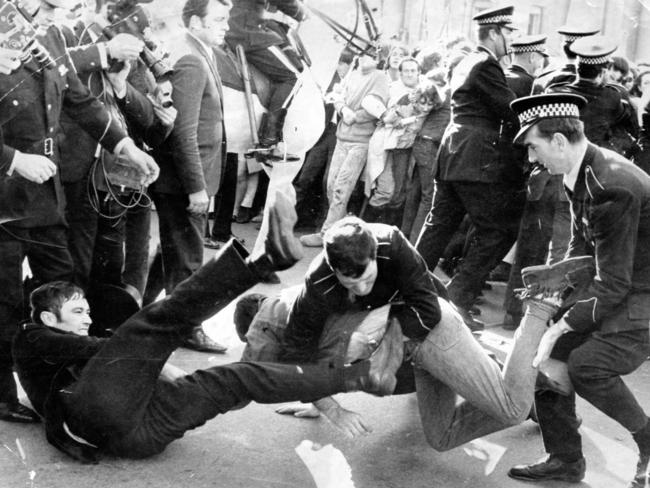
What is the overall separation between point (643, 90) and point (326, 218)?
1.36 m

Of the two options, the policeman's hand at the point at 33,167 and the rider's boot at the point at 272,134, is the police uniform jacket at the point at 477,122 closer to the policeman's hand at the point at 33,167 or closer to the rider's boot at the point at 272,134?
the rider's boot at the point at 272,134

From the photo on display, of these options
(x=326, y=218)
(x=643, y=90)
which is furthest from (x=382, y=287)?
(x=643, y=90)

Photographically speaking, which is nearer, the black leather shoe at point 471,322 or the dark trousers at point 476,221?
the dark trousers at point 476,221

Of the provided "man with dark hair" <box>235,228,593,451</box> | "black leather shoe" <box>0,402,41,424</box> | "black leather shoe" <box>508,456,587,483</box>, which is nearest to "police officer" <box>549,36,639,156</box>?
"man with dark hair" <box>235,228,593,451</box>

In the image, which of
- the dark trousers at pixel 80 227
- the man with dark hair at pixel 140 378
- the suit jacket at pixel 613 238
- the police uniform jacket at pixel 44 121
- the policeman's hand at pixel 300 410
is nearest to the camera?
the police uniform jacket at pixel 44 121

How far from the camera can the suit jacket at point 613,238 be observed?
2.68 metres

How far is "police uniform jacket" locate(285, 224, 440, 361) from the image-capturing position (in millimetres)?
2795

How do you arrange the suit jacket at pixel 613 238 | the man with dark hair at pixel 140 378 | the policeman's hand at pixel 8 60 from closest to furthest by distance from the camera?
the policeman's hand at pixel 8 60 < the suit jacket at pixel 613 238 < the man with dark hair at pixel 140 378

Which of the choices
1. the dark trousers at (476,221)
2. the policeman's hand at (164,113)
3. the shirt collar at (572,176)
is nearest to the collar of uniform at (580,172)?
the shirt collar at (572,176)

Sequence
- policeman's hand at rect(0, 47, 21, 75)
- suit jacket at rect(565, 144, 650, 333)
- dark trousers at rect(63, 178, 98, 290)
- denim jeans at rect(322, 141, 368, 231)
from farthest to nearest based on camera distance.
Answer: denim jeans at rect(322, 141, 368, 231) → dark trousers at rect(63, 178, 98, 290) → suit jacket at rect(565, 144, 650, 333) → policeman's hand at rect(0, 47, 21, 75)

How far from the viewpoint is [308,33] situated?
2.64 metres

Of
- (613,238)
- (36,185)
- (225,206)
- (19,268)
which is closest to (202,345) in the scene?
(225,206)

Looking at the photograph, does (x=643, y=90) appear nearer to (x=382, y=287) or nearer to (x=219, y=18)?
(x=382, y=287)

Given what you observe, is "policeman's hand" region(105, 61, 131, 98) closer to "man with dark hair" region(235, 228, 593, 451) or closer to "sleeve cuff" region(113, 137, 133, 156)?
"sleeve cuff" region(113, 137, 133, 156)
